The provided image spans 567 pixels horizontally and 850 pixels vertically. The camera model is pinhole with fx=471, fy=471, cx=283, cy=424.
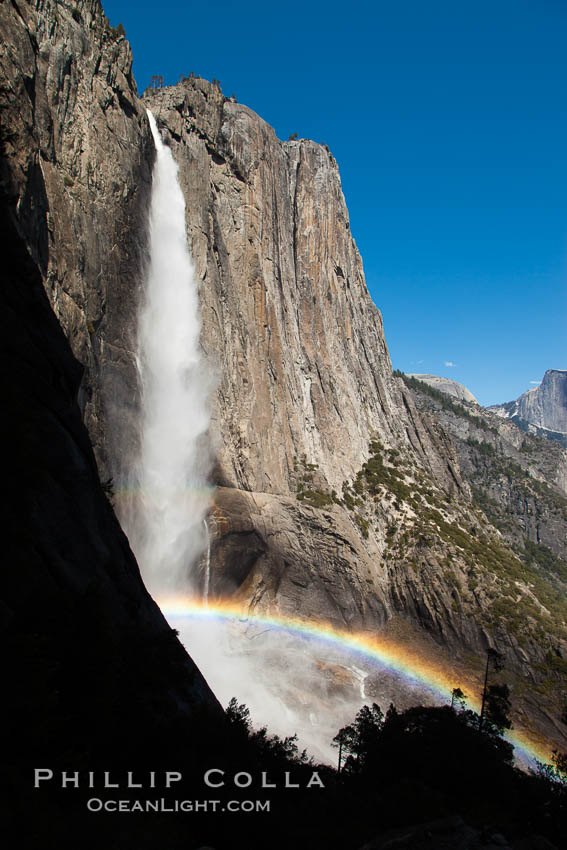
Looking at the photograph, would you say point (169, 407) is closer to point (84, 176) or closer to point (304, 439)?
point (304, 439)

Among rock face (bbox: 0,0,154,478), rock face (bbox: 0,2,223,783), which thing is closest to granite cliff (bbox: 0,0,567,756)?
rock face (bbox: 0,0,154,478)

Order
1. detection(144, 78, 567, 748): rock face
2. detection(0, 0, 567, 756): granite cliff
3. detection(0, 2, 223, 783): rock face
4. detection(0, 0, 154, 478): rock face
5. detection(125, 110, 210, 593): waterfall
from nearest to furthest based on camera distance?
detection(0, 2, 223, 783): rock face, detection(0, 0, 154, 478): rock face, detection(0, 0, 567, 756): granite cliff, detection(125, 110, 210, 593): waterfall, detection(144, 78, 567, 748): rock face

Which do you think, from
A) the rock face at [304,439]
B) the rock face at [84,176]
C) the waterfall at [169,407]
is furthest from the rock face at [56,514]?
the rock face at [304,439]

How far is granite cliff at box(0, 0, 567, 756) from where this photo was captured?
81.1 ft

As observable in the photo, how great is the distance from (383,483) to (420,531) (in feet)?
21.5

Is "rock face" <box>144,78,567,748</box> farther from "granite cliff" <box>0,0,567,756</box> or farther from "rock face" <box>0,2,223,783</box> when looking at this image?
"rock face" <box>0,2,223,783</box>

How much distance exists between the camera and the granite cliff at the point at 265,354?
81.1 feet

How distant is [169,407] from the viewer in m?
36.1

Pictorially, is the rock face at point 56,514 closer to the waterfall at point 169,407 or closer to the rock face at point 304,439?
the waterfall at point 169,407

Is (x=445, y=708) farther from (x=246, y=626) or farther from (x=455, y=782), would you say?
(x=246, y=626)

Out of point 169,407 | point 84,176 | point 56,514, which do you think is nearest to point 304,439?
point 169,407

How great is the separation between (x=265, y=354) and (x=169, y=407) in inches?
483

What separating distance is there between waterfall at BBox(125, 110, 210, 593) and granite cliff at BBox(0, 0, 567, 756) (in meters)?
1.42

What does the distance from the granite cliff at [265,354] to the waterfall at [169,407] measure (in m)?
1.42
